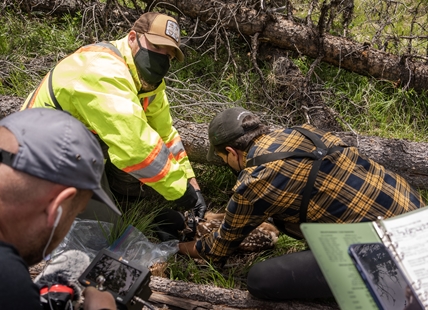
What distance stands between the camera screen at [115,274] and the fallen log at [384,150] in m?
1.40

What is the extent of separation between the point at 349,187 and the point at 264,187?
44cm

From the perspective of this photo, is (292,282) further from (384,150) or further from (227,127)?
(384,150)

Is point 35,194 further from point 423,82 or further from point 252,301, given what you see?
point 423,82

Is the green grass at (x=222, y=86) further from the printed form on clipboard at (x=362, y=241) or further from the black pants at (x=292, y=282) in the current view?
the printed form on clipboard at (x=362, y=241)

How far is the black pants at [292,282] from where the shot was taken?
2.40 metres

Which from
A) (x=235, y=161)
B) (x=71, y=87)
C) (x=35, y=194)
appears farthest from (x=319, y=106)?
(x=35, y=194)

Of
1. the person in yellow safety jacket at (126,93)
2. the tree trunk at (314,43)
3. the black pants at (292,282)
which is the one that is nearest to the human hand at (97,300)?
the person in yellow safety jacket at (126,93)

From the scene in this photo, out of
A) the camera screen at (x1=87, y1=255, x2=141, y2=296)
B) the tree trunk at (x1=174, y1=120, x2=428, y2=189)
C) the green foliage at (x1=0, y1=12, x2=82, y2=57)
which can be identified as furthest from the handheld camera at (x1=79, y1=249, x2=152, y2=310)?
the green foliage at (x1=0, y1=12, x2=82, y2=57)

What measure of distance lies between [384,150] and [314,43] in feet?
4.71

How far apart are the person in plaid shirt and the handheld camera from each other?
659mm

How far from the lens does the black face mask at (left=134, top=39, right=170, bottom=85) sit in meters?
2.68

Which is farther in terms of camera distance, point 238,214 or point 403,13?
point 403,13

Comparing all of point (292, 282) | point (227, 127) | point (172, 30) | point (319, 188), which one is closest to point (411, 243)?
point (319, 188)

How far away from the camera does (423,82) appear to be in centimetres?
415
